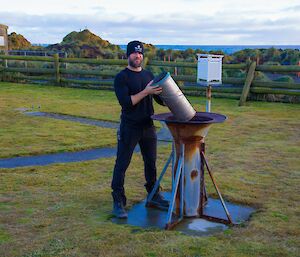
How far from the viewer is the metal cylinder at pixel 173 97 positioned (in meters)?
4.59

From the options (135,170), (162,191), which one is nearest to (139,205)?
(162,191)

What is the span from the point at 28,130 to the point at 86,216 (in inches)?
211

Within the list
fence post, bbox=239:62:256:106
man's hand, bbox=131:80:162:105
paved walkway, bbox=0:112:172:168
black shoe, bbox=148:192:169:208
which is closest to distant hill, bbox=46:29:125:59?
fence post, bbox=239:62:256:106

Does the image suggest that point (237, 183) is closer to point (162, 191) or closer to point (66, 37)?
point (162, 191)

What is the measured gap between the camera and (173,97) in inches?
184

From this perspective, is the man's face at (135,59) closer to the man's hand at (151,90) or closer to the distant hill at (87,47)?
the man's hand at (151,90)

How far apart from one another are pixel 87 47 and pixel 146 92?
126 ft

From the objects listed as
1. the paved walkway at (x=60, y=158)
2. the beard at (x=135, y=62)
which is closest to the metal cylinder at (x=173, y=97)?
the beard at (x=135, y=62)

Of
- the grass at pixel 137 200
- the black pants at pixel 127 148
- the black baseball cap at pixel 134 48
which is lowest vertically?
the grass at pixel 137 200

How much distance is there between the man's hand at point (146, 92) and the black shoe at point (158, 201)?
1.23 metres

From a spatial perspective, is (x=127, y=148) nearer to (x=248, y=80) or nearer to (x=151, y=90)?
(x=151, y=90)

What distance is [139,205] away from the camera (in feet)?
18.2

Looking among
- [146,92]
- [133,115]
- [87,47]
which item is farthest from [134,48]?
[87,47]

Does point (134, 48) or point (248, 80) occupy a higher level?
point (134, 48)
